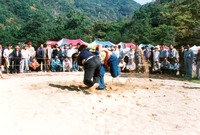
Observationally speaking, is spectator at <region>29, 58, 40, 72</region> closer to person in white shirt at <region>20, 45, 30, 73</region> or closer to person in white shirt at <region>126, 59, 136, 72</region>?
person in white shirt at <region>20, 45, 30, 73</region>

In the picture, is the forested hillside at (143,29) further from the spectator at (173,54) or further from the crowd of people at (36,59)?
the crowd of people at (36,59)

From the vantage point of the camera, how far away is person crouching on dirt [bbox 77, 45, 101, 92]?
9.41m

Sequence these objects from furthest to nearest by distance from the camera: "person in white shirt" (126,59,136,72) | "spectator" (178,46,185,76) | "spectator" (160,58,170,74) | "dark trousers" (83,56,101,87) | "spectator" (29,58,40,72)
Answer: "person in white shirt" (126,59,136,72) < "spectator" (29,58,40,72) < "spectator" (160,58,170,74) < "spectator" (178,46,185,76) < "dark trousers" (83,56,101,87)

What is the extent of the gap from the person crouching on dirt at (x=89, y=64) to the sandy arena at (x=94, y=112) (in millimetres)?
301

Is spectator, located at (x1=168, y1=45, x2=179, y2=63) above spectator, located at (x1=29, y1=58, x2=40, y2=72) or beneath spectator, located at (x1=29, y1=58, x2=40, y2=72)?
above

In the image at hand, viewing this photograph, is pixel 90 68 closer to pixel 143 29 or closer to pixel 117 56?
pixel 117 56

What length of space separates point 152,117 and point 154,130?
1.01 metres

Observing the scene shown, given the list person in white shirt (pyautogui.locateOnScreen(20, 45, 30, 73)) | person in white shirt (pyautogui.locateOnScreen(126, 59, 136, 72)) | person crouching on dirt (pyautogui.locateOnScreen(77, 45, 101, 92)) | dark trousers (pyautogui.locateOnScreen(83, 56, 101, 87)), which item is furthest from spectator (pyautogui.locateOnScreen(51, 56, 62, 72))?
dark trousers (pyautogui.locateOnScreen(83, 56, 101, 87))

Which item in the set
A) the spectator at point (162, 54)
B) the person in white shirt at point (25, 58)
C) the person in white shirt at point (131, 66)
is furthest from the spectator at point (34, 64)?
the spectator at point (162, 54)

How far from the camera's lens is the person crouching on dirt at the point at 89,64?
9.41 metres

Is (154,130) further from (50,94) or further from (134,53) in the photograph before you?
(134,53)

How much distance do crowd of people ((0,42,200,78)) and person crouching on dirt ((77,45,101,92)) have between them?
757 cm

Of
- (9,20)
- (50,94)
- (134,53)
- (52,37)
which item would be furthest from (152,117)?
(9,20)

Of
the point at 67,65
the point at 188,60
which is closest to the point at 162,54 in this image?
the point at 188,60
